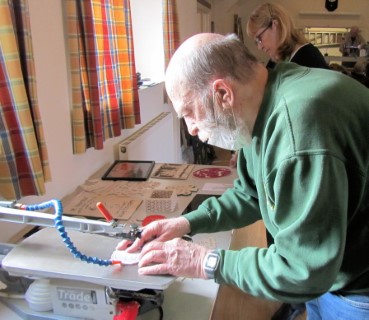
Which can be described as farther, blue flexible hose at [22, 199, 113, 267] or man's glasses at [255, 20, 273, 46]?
man's glasses at [255, 20, 273, 46]

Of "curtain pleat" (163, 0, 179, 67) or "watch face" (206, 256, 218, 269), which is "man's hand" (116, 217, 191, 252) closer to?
"watch face" (206, 256, 218, 269)

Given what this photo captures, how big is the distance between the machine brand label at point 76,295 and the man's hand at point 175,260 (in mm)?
137

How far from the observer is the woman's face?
183 cm

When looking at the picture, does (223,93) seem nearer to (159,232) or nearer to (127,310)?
(159,232)

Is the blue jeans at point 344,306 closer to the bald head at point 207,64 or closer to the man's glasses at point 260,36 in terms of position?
the bald head at point 207,64

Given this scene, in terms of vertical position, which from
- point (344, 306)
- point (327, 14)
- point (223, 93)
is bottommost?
point (344, 306)

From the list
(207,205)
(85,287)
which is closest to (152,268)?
(85,287)

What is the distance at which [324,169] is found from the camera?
0.63 meters

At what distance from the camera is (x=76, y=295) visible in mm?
885

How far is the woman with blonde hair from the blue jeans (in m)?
1.16

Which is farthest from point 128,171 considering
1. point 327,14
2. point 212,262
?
point 327,14

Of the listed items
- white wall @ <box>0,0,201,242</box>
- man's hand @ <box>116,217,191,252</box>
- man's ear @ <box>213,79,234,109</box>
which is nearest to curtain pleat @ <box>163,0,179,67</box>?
white wall @ <box>0,0,201,242</box>

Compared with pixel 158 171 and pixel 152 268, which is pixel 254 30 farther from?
pixel 152 268

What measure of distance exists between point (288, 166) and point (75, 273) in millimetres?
511
